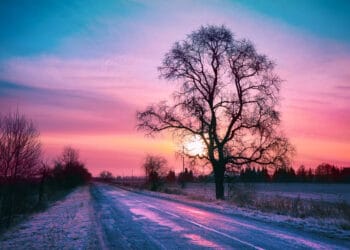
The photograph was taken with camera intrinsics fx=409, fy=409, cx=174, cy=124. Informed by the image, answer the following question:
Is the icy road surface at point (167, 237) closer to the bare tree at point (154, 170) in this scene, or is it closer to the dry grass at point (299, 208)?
the dry grass at point (299, 208)

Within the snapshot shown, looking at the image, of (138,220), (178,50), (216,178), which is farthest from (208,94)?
(138,220)

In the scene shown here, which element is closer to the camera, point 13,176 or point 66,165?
point 13,176

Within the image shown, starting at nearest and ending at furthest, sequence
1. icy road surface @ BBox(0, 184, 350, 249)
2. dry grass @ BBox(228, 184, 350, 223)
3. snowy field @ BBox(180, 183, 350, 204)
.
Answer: icy road surface @ BBox(0, 184, 350, 249)
dry grass @ BBox(228, 184, 350, 223)
snowy field @ BBox(180, 183, 350, 204)

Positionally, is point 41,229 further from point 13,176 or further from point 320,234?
point 320,234

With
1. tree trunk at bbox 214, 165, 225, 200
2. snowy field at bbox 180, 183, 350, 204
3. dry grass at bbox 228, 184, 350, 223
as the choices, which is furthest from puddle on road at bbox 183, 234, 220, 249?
tree trunk at bbox 214, 165, 225, 200

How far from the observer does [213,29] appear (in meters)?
32.2

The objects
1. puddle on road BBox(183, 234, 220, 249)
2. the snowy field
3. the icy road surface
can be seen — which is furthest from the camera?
the snowy field

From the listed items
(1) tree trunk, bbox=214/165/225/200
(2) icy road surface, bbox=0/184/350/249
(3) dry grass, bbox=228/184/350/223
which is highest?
(1) tree trunk, bbox=214/165/225/200

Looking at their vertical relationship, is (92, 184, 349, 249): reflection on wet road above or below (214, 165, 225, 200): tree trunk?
below

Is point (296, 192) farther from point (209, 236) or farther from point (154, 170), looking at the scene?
point (209, 236)

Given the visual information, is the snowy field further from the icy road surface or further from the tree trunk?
the icy road surface

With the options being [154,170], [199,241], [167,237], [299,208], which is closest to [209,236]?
[199,241]

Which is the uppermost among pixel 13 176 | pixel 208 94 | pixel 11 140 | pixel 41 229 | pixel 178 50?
pixel 178 50

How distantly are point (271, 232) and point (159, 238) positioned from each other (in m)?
3.71
